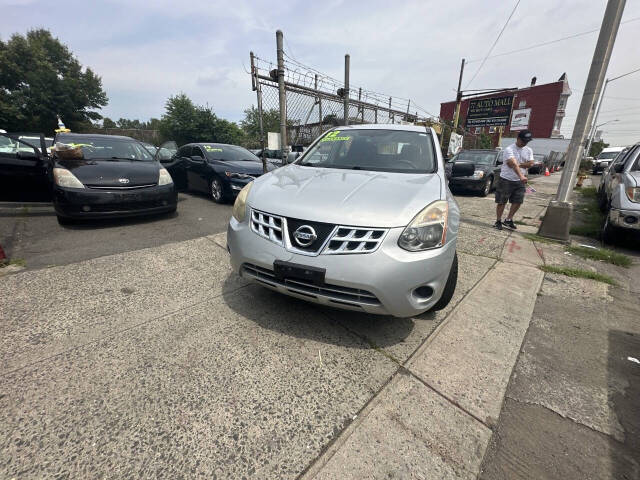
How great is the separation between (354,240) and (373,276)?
239 mm

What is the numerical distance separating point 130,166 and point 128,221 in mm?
897

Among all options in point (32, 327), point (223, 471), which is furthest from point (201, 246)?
point (223, 471)

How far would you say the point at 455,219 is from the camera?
6.96 ft

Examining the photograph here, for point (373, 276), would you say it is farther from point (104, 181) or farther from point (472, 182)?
point (472, 182)

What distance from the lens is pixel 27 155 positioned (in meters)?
4.75

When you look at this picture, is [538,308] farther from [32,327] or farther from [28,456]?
[32,327]

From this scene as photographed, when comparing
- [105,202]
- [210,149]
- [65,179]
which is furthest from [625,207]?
[65,179]

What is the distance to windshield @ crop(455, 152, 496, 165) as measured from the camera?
29.5 ft

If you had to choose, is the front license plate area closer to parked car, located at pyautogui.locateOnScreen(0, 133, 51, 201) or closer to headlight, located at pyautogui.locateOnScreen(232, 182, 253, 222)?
headlight, located at pyautogui.locateOnScreen(232, 182, 253, 222)

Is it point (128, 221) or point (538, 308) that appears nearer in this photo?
point (538, 308)

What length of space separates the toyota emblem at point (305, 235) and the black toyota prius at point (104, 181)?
3.70 m

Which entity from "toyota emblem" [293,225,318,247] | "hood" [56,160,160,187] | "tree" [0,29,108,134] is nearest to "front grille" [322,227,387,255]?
"toyota emblem" [293,225,318,247]

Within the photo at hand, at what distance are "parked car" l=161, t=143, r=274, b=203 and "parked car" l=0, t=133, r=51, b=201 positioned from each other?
1.90 m

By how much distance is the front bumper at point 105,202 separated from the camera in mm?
3922
